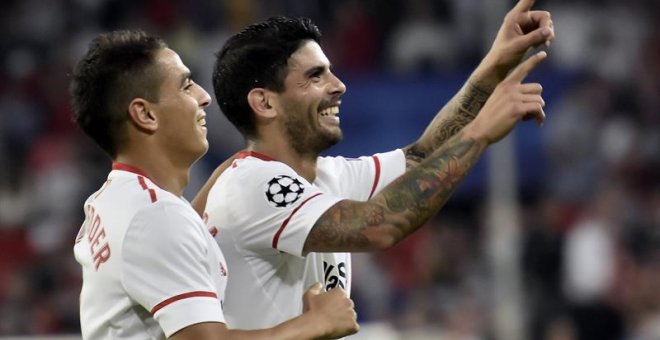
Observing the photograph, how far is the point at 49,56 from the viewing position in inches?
482

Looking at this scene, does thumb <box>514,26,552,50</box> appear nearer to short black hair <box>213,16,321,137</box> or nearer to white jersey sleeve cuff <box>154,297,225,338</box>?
short black hair <box>213,16,321,137</box>

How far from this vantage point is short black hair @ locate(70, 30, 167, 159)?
3869 millimetres

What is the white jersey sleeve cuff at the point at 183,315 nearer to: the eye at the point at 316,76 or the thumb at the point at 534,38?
the eye at the point at 316,76

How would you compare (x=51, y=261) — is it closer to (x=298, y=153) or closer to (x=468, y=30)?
(x=468, y=30)

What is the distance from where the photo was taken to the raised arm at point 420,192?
384 cm

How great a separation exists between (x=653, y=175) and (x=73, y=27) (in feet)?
17.4

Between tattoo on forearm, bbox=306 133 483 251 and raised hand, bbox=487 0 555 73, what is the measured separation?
16.9 inches

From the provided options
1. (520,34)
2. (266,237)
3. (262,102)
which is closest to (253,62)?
(262,102)

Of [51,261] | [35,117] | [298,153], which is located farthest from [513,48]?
[35,117]

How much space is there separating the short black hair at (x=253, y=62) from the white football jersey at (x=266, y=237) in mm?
160

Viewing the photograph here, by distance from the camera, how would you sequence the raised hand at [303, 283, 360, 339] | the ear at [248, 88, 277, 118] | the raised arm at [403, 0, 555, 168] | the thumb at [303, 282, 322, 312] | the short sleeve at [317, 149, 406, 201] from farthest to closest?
the short sleeve at [317, 149, 406, 201] < the ear at [248, 88, 277, 118] < the raised arm at [403, 0, 555, 168] < the thumb at [303, 282, 322, 312] < the raised hand at [303, 283, 360, 339]

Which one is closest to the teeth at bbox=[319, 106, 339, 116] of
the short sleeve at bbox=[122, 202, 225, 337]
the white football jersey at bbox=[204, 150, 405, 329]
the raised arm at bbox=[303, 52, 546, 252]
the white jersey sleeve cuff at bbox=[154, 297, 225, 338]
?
the white football jersey at bbox=[204, 150, 405, 329]

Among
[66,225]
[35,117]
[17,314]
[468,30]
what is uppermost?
[468,30]

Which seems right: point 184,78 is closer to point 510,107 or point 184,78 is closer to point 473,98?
point 510,107
